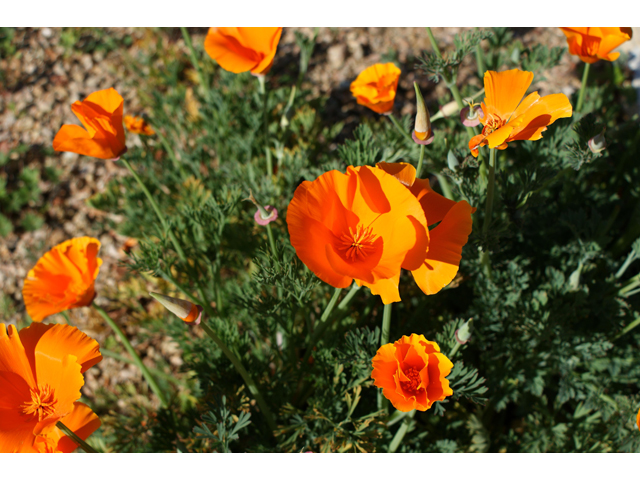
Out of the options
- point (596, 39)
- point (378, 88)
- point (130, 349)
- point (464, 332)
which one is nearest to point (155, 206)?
point (130, 349)

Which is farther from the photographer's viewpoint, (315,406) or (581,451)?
(581,451)

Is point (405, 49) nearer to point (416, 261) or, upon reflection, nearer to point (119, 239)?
point (119, 239)

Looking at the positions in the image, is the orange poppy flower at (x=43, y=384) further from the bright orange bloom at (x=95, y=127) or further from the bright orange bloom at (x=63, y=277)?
the bright orange bloom at (x=95, y=127)

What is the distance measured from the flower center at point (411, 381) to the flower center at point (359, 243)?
356 millimetres

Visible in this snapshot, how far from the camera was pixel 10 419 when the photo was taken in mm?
1072

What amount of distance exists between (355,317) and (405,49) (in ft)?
6.65

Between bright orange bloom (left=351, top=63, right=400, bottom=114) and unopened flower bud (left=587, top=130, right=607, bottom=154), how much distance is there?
61 centimetres

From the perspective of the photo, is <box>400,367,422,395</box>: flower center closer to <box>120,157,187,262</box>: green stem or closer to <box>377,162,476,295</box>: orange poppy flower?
<box>377,162,476,295</box>: orange poppy flower

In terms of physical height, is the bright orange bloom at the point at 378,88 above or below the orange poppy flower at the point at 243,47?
below

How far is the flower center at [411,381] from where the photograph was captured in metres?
1.15

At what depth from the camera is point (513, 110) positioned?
1169 millimetres

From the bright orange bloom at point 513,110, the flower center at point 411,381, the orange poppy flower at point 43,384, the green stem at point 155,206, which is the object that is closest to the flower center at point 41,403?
the orange poppy flower at point 43,384

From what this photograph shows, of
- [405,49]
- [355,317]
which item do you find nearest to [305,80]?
[405,49]

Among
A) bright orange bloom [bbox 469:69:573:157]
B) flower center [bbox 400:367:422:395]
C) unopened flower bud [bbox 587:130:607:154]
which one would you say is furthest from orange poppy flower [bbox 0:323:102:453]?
unopened flower bud [bbox 587:130:607:154]
